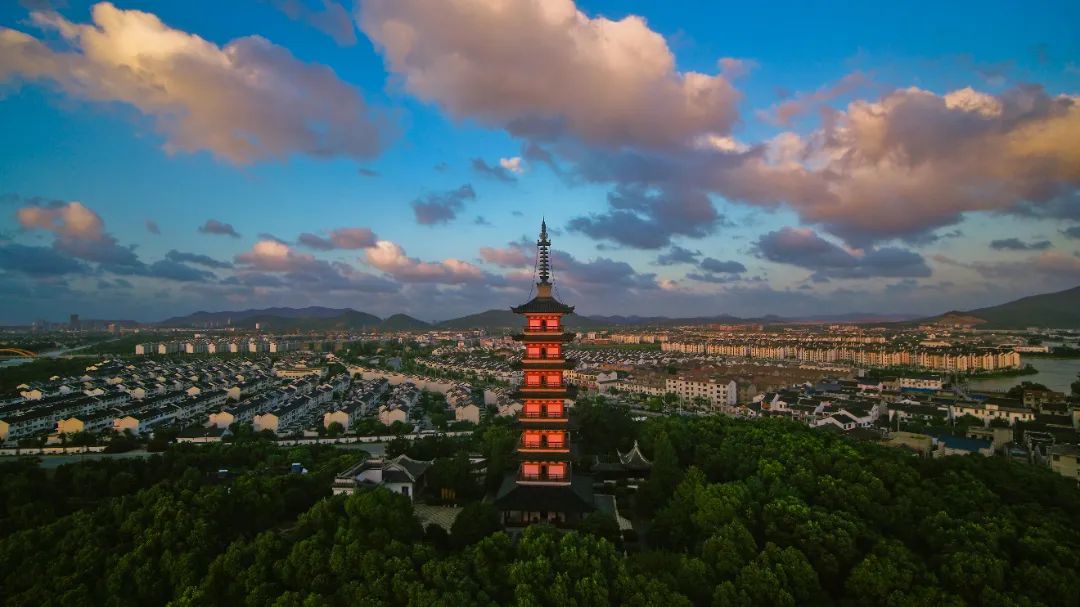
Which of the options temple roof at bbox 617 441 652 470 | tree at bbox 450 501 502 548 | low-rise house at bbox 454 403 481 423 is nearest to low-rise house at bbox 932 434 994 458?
temple roof at bbox 617 441 652 470

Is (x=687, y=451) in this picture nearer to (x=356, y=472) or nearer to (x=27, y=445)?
(x=356, y=472)

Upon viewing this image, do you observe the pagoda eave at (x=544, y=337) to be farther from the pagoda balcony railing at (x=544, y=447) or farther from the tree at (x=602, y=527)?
the tree at (x=602, y=527)

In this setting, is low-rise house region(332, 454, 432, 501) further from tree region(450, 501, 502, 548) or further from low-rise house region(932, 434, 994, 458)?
low-rise house region(932, 434, 994, 458)

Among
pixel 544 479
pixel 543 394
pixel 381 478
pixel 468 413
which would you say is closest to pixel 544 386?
pixel 543 394

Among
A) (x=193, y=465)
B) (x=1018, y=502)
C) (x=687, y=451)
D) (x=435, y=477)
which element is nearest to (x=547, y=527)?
(x=435, y=477)

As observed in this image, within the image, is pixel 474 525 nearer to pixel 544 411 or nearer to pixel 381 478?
pixel 544 411
